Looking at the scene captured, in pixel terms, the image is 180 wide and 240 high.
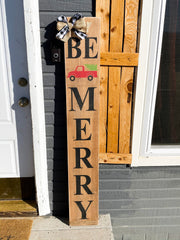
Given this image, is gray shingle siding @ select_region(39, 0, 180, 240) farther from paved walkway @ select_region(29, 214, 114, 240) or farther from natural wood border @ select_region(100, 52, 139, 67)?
natural wood border @ select_region(100, 52, 139, 67)

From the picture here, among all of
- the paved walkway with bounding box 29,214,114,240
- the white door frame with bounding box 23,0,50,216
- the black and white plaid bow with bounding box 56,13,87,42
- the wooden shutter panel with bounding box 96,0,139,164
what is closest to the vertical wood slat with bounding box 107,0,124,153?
the wooden shutter panel with bounding box 96,0,139,164

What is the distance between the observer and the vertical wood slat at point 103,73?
1723 millimetres

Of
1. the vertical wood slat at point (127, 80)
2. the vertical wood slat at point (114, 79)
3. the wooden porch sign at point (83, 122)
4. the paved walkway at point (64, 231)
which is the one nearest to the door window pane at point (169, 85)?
the vertical wood slat at point (127, 80)

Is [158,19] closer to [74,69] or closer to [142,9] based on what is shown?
[142,9]

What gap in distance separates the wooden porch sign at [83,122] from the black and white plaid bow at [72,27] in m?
0.04

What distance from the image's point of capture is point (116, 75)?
1.87 metres

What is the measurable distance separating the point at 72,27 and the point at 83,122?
0.77m

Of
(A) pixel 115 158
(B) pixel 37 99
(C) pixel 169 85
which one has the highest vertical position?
(C) pixel 169 85

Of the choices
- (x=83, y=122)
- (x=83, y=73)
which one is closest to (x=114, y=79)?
(x=83, y=73)

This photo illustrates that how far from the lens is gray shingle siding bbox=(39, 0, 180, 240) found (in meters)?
1.85

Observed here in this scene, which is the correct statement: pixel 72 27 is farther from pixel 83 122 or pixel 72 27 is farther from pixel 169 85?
pixel 169 85

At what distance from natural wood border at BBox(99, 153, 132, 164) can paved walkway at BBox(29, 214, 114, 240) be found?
2.04 ft

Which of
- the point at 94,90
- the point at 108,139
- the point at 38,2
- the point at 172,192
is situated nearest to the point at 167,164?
the point at 172,192

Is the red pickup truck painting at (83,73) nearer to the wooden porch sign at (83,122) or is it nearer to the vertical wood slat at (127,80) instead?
the wooden porch sign at (83,122)
